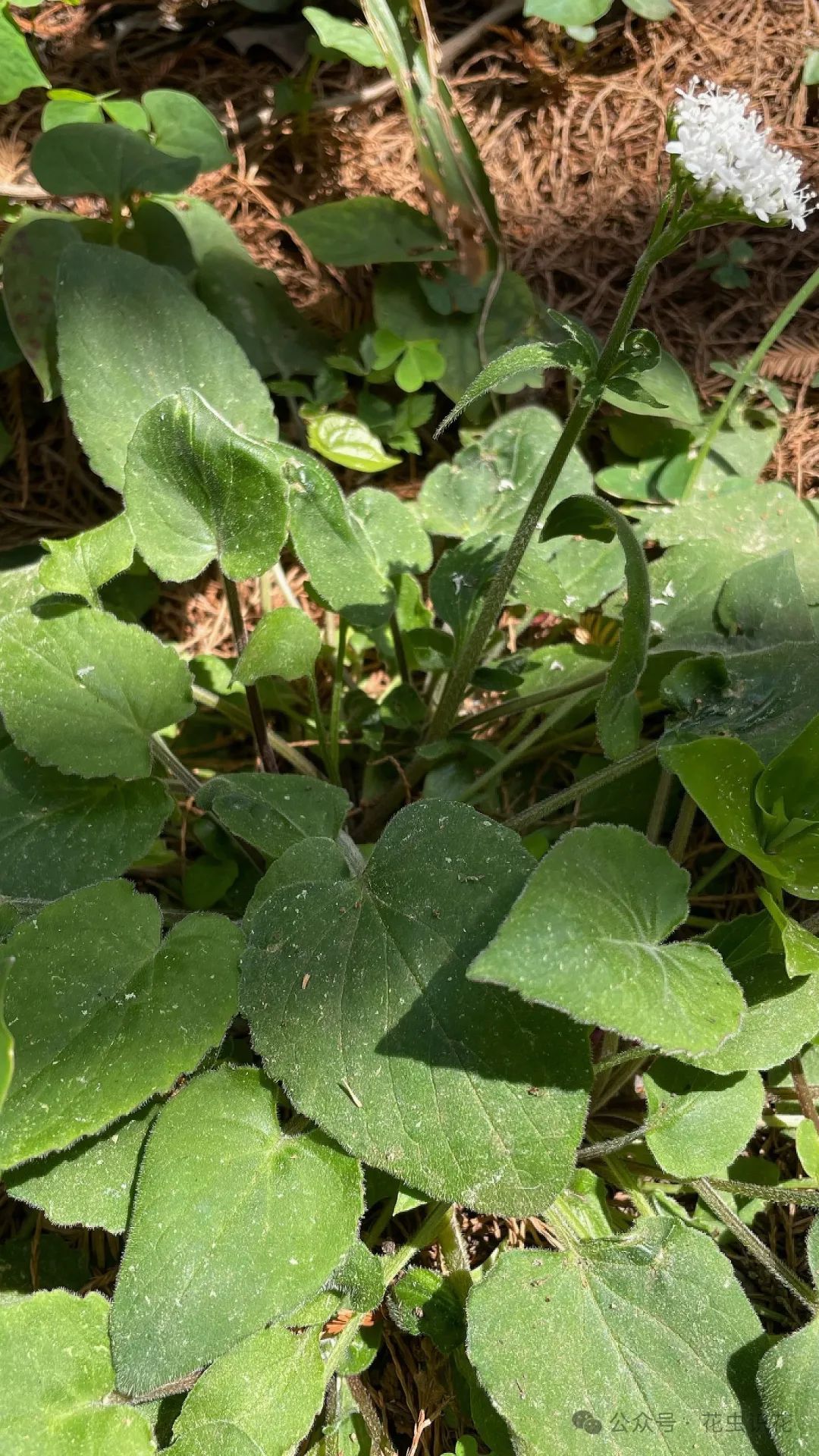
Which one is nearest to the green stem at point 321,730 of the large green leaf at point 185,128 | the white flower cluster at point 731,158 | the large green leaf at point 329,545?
the large green leaf at point 329,545

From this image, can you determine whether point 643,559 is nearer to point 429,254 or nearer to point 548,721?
point 548,721

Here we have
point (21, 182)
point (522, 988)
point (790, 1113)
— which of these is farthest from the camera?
point (21, 182)

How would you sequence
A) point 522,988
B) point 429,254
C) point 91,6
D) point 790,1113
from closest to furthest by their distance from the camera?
point 522,988
point 790,1113
point 429,254
point 91,6

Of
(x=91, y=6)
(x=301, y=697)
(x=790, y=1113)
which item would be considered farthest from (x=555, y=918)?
(x=91, y=6)

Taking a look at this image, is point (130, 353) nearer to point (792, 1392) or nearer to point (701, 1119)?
point (701, 1119)

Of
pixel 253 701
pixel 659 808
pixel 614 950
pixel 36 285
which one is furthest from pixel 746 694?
pixel 36 285

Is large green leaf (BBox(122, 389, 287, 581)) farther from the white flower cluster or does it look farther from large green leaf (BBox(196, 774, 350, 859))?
the white flower cluster

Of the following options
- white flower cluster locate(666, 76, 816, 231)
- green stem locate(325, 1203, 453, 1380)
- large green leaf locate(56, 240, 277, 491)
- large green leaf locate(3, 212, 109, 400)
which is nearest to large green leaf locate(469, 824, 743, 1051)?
green stem locate(325, 1203, 453, 1380)
